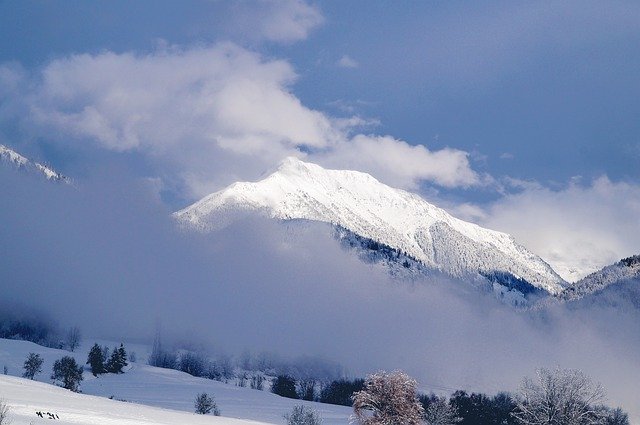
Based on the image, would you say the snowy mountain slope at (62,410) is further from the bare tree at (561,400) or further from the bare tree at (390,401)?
the bare tree at (561,400)

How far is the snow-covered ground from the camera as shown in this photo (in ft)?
213

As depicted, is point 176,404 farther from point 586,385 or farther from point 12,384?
point 586,385

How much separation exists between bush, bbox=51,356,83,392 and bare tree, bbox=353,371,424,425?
304ft

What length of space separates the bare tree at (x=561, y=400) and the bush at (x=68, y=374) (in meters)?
104

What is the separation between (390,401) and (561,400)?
24.8 m

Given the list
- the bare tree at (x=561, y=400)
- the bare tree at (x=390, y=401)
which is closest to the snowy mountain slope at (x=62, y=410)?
the bare tree at (x=390, y=401)

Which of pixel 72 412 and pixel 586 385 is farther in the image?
pixel 586 385

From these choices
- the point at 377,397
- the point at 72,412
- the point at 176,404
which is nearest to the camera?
the point at 72,412

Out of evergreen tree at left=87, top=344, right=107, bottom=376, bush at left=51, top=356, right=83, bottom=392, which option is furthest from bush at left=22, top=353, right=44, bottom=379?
evergreen tree at left=87, top=344, right=107, bottom=376

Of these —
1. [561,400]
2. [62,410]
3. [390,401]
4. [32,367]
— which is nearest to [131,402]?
[32,367]

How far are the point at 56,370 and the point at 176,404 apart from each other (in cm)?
4609

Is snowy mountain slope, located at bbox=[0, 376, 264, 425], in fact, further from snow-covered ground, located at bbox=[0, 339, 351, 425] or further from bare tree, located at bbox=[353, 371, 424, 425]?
bare tree, located at bbox=[353, 371, 424, 425]

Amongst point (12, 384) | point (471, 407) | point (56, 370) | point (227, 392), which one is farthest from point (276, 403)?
point (12, 384)

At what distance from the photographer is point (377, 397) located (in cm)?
7331
